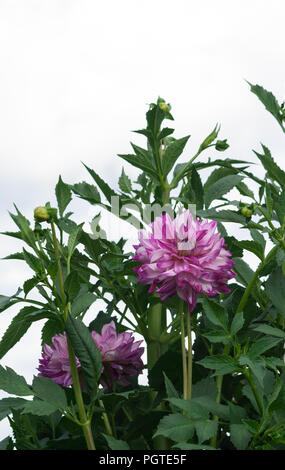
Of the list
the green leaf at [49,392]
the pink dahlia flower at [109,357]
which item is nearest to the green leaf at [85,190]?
the pink dahlia flower at [109,357]

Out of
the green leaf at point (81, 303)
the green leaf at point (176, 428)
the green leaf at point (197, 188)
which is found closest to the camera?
the green leaf at point (176, 428)

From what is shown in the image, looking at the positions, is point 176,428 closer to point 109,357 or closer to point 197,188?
point 109,357

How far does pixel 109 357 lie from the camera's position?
34.4 inches

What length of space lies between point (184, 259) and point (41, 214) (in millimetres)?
177

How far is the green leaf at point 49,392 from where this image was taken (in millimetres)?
748

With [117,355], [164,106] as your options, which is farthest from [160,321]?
[164,106]

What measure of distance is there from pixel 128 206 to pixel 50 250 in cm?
13

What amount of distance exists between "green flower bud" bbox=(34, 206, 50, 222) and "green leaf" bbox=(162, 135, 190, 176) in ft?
0.85

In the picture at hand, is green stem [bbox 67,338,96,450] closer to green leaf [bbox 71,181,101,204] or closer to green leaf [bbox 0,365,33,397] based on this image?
green leaf [bbox 0,365,33,397]

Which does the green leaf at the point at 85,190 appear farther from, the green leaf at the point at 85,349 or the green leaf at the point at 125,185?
the green leaf at the point at 85,349

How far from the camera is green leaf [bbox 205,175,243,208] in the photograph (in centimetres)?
95

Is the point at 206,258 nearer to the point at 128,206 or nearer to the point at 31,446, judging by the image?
the point at 128,206

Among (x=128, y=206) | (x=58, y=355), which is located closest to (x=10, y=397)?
(x=58, y=355)

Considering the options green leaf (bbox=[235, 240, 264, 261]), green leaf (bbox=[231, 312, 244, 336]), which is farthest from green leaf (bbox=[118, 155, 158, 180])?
green leaf (bbox=[231, 312, 244, 336])
